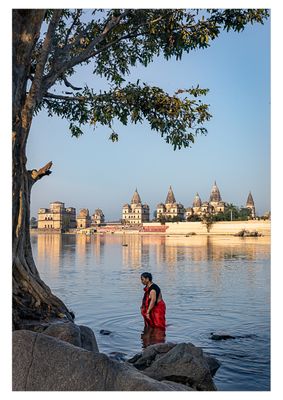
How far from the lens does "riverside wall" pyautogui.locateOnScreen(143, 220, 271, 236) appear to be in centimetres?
6881

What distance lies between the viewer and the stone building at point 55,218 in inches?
3270

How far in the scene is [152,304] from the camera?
26.8 ft

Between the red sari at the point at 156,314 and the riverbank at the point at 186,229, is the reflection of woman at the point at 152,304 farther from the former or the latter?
the riverbank at the point at 186,229

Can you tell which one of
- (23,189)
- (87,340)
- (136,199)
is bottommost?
(87,340)

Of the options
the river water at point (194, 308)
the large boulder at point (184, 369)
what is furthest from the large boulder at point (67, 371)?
the river water at point (194, 308)

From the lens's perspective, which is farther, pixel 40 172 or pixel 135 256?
pixel 135 256

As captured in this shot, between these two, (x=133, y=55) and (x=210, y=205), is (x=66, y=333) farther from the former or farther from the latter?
(x=210, y=205)

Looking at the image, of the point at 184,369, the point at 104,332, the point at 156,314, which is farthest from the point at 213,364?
the point at 104,332

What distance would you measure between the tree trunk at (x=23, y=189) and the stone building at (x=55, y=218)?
251ft

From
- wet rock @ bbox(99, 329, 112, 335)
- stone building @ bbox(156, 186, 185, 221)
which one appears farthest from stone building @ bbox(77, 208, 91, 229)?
→ wet rock @ bbox(99, 329, 112, 335)

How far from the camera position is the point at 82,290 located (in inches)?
615

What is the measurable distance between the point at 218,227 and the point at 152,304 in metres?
69.0

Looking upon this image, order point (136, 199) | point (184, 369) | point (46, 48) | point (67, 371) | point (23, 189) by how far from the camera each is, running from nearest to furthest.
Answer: point (67, 371)
point (184, 369)
point (23, 189)
point (46, 48)
point (136, 199)
